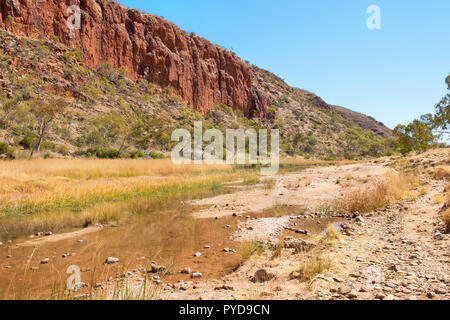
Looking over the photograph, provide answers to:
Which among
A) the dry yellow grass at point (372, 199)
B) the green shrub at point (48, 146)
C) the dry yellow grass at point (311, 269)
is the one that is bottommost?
the dry yellow grass at point (311, 269)

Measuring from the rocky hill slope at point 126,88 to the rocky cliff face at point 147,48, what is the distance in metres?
0.25

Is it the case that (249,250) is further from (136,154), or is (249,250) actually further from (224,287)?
(136,154)

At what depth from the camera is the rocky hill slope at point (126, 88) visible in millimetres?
35188

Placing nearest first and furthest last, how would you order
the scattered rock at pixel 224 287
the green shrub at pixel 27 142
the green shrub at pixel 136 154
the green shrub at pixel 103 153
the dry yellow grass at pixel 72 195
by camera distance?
the scattered rock at pixel 224 287 → the dry yellow grass at pixel 72 195 → the green shrub at pixel 27 142 → the green shrub at pixel 103 153 → the green shrub at pixel 136 154

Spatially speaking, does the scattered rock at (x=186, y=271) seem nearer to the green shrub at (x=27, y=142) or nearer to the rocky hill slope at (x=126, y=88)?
the rocky hill slope at (x=126, y=88)

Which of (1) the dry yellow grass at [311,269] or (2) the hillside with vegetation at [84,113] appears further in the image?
(2) the hillside with vegetation at [84,113]

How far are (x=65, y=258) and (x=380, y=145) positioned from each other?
4225 inches

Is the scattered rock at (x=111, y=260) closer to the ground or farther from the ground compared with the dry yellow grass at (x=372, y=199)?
closer to the ground

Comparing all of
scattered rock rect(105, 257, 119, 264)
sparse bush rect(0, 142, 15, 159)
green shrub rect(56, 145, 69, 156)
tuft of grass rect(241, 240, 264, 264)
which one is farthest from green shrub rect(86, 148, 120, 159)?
tuft of grass rect(241, 240, 264, 264)

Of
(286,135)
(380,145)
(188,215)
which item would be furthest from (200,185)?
(380,145)

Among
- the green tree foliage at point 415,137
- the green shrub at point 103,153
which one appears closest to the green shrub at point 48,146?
the green shrub at point 103,153

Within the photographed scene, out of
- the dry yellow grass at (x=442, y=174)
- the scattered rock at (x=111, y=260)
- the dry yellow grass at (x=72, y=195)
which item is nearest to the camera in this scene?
the scattered rock at (x=111, y=260)
